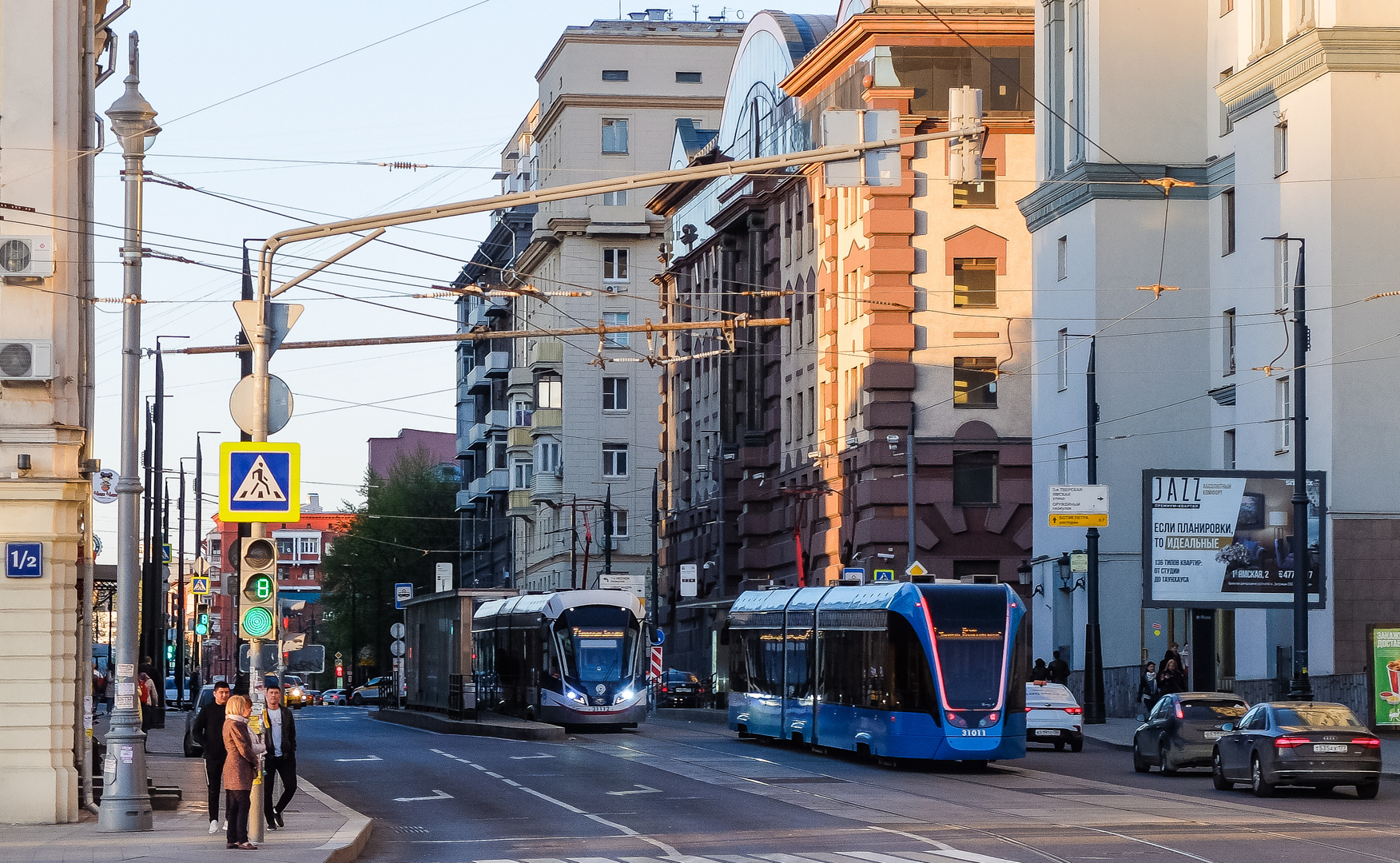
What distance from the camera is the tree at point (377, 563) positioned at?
107312 millimetres

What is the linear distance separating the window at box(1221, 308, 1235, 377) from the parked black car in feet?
83.6

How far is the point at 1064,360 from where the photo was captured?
58.0 m

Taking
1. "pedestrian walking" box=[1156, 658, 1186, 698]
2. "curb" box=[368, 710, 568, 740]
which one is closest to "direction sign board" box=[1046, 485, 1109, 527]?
"pedestrian walking" box=[1156, 658, 1186, 698]

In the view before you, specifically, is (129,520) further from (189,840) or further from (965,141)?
(965,141)

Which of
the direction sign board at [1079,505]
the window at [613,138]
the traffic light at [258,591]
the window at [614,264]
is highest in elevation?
the window at [613,138]

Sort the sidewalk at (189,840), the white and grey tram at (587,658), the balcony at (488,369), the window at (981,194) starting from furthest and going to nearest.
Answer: the balcony at (488,369) < the window at (981,194) < the white and grey tram at (587,658) < the sidewalk at (189,840)

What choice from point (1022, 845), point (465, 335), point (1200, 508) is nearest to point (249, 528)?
point (465, 335)

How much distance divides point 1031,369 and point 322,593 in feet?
173

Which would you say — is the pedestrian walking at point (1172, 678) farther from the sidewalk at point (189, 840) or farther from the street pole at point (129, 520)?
the street pole at point (129, 520)

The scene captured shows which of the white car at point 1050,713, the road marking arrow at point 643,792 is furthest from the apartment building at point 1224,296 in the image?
the road marking arrow at point 643,792

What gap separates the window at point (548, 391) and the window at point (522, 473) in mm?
2312

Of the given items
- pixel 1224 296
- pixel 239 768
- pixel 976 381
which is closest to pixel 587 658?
pixel 1224 296

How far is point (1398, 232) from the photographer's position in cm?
4619

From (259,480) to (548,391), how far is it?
8014cm
